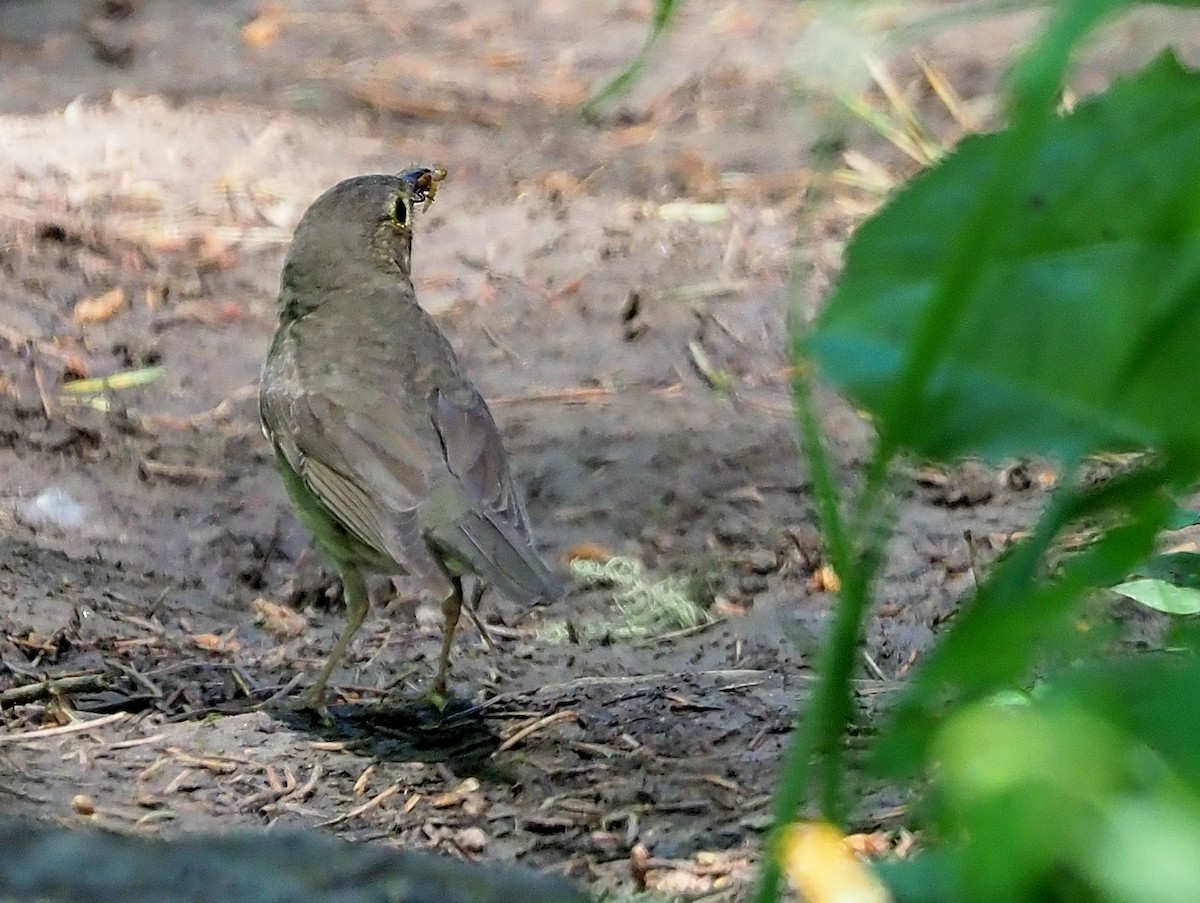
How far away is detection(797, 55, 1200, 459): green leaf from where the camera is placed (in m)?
1.30

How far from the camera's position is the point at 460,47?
927cm

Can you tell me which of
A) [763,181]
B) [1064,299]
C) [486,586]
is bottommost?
[486,586]

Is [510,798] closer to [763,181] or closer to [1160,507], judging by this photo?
[1160,507]

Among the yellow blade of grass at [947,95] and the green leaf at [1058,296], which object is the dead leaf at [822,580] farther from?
the yellow blade of grass at [947,95]

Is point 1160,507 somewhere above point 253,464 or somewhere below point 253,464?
above

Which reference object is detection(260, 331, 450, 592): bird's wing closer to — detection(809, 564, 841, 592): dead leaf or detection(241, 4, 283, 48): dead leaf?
detection(809, 564, 841, 592): dead leaf

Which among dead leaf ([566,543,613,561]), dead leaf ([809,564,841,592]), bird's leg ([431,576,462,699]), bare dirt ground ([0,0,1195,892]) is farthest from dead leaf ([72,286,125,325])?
dead leaf ([809,564,841,592])

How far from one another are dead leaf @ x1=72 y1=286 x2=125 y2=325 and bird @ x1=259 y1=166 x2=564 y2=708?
1.59 metres

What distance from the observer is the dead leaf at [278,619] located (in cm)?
460

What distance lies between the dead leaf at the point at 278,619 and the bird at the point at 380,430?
26cm

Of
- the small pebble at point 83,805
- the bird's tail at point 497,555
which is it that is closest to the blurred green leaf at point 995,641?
the small pebble at point 83,805

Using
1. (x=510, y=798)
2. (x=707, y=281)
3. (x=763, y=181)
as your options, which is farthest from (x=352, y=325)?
(x=763, y=181)

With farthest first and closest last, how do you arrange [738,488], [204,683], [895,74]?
[895,74], [738,488], [204,683]

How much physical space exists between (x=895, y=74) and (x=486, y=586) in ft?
14.6
